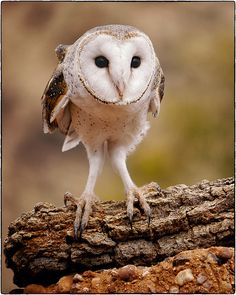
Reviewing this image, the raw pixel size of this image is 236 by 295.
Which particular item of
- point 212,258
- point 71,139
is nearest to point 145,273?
point 212,258

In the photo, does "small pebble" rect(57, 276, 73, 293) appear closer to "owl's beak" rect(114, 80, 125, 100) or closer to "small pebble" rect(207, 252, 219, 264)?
"small pebble" rect(207, 252, 219, 264)

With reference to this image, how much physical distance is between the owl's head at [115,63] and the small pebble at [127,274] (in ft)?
1.24

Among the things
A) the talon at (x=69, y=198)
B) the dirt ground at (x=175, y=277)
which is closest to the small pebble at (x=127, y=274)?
the dirt ground at (x=175, y=277)

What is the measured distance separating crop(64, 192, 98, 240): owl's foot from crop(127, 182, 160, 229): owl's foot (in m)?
0.10

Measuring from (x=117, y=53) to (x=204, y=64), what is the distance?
120 cm

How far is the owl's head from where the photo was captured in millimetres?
1223

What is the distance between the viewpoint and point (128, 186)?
1432mm

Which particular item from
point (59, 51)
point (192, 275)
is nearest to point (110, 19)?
point (59, 51)

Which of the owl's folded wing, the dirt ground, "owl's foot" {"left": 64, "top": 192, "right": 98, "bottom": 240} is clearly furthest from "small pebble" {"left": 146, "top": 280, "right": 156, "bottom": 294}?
the owl's folded wing

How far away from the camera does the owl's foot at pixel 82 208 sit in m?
1.29

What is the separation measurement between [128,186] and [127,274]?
1.02ft

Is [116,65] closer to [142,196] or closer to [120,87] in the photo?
[120,87]

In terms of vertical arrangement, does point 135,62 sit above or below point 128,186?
above

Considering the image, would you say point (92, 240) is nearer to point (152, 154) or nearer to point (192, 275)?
point (192, 275)
